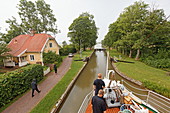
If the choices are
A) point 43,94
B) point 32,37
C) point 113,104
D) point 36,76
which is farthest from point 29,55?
point 113,104

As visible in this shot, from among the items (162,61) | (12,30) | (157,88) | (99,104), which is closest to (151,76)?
(157,88)

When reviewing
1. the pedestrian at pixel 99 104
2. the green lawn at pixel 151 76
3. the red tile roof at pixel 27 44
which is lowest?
the green lawn at pixel 151 76

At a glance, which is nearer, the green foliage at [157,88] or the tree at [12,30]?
the green foliage at [157,88]

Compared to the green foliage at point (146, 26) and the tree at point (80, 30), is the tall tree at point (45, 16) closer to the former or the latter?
the tree at point (80, 30)

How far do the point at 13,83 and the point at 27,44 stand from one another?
39.2 ft

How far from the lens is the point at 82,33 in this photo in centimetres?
2820

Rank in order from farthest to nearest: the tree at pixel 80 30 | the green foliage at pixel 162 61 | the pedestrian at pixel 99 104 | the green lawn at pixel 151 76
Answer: the tree at pixel 80 30 → the green foliage at pixel 162 61 → the green lawn at pixel 151 76 → the pedestrian at pixel 99 104

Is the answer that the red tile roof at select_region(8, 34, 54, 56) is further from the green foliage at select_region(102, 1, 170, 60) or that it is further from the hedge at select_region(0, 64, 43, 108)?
the green foliage at select_region(102, 1, 170, 60)

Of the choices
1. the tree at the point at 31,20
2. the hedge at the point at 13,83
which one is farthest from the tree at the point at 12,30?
the hedge at the point at 13,83

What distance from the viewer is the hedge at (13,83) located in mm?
5750

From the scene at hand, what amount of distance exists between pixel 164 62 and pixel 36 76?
19.8m

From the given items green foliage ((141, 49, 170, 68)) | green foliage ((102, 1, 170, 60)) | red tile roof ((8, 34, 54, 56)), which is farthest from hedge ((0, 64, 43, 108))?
green foliage ((141, 49, 170, 68))

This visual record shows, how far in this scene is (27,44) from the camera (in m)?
15.9

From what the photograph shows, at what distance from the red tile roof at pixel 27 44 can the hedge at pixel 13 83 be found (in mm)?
7913
